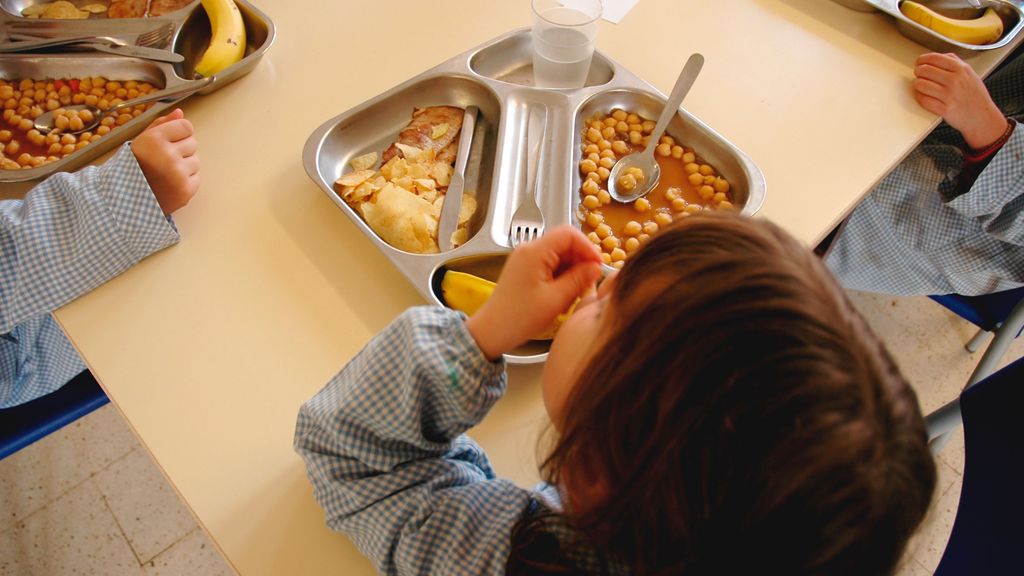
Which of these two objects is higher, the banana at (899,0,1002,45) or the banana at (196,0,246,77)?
the banana at (899,0,1002,45)

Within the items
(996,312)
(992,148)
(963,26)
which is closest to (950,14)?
(963,26)

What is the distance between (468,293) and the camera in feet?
2.60

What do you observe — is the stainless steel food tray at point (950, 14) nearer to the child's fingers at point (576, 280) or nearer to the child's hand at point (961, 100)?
the child's hand at point (961, 100)

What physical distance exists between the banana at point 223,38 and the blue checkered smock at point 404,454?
2.23 feet

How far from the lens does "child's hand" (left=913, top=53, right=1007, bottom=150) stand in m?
1.05

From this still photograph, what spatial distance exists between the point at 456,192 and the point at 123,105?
553mm

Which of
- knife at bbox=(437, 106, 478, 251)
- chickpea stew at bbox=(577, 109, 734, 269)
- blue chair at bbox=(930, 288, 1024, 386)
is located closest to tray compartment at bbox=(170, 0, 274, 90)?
knife at bbox=(437, 106, 478, 251)

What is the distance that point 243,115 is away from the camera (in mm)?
1020

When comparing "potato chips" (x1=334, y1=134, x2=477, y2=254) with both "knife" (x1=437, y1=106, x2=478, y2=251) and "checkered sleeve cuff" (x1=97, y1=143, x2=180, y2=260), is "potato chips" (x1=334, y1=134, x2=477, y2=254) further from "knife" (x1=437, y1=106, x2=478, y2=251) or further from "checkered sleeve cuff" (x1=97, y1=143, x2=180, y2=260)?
"checkered sleeve cuff" (x1=97, y1=143, x2=180, y2=260)

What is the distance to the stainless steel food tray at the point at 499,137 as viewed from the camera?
88cm

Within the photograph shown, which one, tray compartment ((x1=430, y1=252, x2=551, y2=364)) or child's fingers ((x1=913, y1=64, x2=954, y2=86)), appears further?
child's fingers ((x1=913, y1=64, x2=954, y2=86))

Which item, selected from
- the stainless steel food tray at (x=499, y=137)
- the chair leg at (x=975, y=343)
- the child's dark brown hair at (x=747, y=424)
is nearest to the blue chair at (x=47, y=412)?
the stainless steel food tray at (x=499, y=137)

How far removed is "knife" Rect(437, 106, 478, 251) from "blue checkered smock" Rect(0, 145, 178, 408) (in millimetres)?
362

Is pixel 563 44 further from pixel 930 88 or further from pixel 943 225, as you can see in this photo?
pixel 943 225
